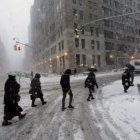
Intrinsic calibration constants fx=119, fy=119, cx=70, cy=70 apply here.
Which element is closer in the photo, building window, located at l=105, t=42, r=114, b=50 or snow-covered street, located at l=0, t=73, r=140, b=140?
snow-covered street, located at l=0, t=73, r=140, b=140

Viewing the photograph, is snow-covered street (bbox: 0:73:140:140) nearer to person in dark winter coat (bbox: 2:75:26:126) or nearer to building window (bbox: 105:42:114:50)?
person in dark winter coat (bbox: 2:75:26:126)

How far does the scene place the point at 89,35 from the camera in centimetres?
3438

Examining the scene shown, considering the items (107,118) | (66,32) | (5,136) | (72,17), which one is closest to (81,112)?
(107,118)

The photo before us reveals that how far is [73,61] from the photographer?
30672mm

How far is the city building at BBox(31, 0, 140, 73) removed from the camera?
103 feet

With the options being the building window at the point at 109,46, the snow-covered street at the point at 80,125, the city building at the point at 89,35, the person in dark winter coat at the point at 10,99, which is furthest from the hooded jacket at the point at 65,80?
the building window at the point at 109,46

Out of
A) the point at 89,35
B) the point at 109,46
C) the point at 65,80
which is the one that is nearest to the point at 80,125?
the point at 65,80

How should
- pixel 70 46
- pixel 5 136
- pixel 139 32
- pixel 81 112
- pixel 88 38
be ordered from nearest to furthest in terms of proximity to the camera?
1. pixel 5 136
2. pixel 81 112
3. pixel 70 46
4. pixel 88 38
5. pixel 139 32

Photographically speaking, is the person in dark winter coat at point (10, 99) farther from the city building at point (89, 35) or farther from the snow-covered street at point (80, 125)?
the city building at point (89, 35)

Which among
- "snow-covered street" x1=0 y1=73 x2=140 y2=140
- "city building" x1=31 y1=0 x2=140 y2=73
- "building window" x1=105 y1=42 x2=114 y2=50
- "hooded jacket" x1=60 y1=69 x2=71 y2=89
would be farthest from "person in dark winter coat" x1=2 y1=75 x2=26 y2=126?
"building window" x1=105 y1=42 x2=114 y2=50

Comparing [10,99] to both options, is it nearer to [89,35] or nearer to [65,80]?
[65,80]

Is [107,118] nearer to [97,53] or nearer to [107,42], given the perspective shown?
[97,53]

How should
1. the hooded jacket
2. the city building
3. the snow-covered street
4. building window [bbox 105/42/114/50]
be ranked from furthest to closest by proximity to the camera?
building window [bbox 105/42/114/50] → the city building → the hooded jacket → the snow-covered street

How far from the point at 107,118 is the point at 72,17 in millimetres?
31665
